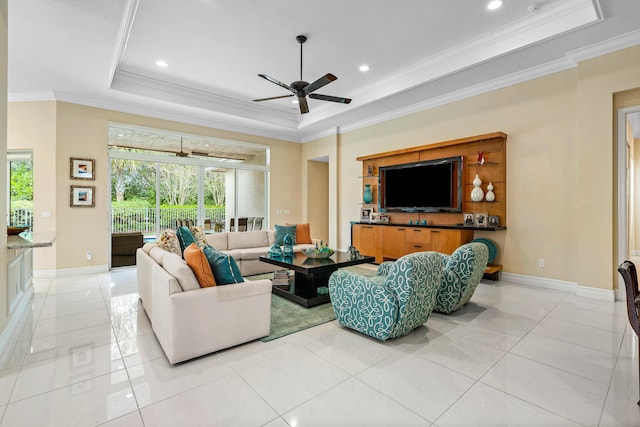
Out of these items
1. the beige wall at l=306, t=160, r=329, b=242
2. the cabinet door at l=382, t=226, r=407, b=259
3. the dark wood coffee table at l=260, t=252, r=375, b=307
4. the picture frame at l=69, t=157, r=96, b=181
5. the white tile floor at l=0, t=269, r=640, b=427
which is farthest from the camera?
the beige wall at l=306, t=160, r=329, b=242

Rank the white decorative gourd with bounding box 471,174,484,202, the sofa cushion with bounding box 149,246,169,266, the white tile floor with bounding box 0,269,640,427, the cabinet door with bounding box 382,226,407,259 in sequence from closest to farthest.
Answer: the white tile floor with bounding box 0,269,640,427 → the sofa cushion with bounding box 149,246,169,266 → the white decorative gourd with bounding box 471,174,484,202 → the cabinet door with bounding box 382,226,407,259

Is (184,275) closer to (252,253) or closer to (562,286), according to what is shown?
(252,253)

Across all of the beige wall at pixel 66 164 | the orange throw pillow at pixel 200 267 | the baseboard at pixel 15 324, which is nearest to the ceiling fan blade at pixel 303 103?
the orange throw pillow at pixel 200 267

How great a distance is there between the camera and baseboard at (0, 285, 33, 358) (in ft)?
8.66

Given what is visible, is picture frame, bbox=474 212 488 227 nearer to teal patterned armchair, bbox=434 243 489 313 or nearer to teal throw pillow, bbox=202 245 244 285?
teal patterned armchair, bbox=434 243 489 313

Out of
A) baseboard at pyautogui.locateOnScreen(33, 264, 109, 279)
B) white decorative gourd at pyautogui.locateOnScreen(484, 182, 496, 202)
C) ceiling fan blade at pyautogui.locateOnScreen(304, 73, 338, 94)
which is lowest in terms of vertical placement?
baseboard at pyautogui.locateOnScreen(33, 264, 109, 279)

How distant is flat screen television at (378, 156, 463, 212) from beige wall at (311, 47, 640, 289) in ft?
2.03

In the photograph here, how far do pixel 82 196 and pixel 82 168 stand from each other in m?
0.52

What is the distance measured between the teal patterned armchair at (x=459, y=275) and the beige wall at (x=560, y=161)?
76.1 inches

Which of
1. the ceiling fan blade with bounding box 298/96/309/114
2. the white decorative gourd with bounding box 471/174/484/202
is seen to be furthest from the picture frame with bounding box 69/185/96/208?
the white decorative gourd with bounding box 471/174/484/202

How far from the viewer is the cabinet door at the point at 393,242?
5910 millimetres

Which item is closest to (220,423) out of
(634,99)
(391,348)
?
(391,348)

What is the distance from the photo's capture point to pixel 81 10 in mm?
3260

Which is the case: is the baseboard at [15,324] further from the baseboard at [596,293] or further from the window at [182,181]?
the baseboard at [596,293]
